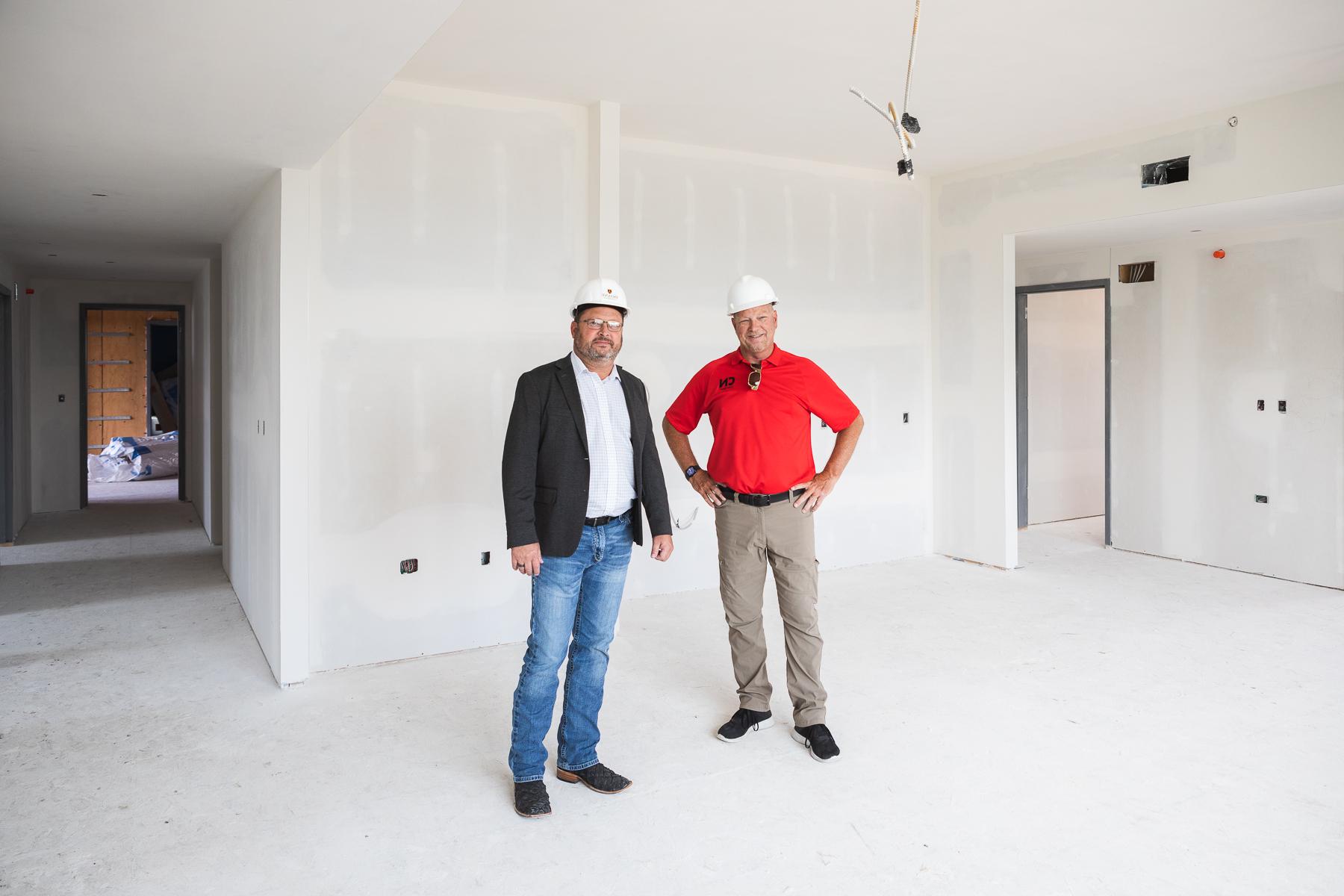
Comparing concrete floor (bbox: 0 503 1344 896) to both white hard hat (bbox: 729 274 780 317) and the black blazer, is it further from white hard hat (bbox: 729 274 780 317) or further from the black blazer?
white hard hat (bbox: 729 274 780 317)

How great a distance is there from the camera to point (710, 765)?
114 inches

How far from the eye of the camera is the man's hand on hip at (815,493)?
2998 mm

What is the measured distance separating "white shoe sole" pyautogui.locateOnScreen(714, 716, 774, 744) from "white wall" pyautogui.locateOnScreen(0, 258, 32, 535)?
6429 mm

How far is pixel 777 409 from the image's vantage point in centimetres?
303

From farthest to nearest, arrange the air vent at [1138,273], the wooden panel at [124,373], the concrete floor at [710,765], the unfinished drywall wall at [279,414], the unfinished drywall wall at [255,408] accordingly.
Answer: the wooden panel at [124,373]
the air vent at [1138,273]
the unfinished drywall wall at [255,408]
the unfinished drywall wall at [279,414]
the concrete floor at [710,765]

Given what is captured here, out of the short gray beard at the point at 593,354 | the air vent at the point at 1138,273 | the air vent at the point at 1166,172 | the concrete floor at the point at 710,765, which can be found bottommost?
the concrete floor at the point at 710,765

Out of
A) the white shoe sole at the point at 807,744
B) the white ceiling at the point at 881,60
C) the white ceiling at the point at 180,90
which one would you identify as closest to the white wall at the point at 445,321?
the white ceiling at the point at 881,60

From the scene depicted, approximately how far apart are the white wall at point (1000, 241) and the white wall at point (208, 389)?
17.9 feet

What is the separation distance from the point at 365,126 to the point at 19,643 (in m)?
3.04

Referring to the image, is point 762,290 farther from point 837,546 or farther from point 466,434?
point 837,546

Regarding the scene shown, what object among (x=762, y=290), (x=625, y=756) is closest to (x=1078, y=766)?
(x=625, y=756)

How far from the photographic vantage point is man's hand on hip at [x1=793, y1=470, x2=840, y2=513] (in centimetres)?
300

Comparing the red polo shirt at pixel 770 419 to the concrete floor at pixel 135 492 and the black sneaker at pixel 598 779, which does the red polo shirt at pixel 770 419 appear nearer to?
the black sneaker at pixel 598 779

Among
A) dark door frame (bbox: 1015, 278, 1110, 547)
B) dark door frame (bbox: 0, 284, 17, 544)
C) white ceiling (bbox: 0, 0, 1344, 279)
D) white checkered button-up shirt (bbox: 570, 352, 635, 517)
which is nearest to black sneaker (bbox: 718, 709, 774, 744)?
white checkered button-up shirt (bbox: 570, 352, 635, 517)
